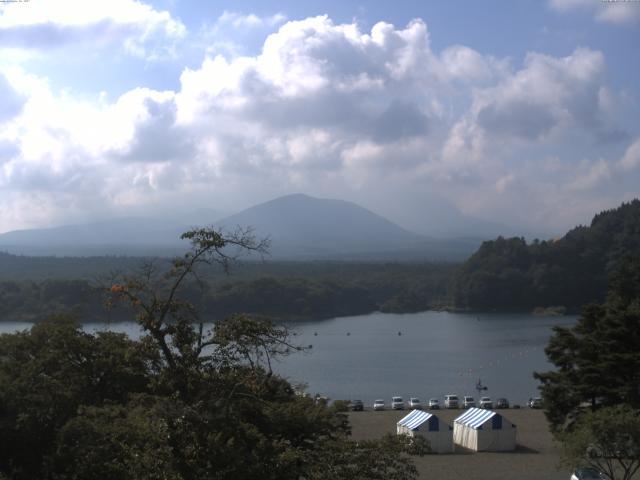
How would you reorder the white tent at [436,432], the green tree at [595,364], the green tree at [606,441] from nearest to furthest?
1. the green tree at [606,441]
2. the green tree at [595,364]
3. the white tent at [436,432]

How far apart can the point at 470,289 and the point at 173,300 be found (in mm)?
44352

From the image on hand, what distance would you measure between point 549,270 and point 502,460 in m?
36.6

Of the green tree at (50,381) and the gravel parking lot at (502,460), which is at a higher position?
the green tree at (50,381)

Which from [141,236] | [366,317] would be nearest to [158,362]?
[366,317]

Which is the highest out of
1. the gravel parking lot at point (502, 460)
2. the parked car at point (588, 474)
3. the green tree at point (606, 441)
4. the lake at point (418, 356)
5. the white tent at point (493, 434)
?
the green tree at point (606, 441)

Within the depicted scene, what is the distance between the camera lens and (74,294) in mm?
34469

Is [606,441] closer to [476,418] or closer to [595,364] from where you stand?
[595,364]

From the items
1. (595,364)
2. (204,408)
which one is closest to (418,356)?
(595,364)

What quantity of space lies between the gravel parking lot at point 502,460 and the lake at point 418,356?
3128 mm

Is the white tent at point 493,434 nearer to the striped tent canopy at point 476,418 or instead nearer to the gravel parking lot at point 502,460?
the striped tent canopy at point 476,418

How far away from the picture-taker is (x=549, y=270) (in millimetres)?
45719

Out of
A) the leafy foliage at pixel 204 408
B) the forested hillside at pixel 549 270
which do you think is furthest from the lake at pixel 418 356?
the leafy foliage at pixel 204 408

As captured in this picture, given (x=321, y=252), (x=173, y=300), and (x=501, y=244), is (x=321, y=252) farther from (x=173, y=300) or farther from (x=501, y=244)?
(x=173, y=300)

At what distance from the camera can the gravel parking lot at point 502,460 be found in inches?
382
